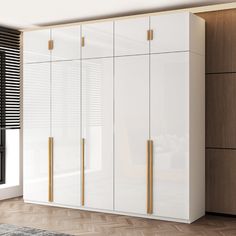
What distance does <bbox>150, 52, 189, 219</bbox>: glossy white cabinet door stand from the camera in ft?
16.4

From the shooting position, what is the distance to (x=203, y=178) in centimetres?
539

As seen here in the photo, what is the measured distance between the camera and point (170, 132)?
5.09 m

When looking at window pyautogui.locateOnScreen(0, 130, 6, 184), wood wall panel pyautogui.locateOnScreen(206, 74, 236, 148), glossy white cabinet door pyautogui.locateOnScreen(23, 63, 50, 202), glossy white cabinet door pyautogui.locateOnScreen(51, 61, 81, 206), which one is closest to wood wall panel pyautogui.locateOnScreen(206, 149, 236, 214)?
wood wall panel pyautogui.locateOnScreen(206, 74, 236, 148)

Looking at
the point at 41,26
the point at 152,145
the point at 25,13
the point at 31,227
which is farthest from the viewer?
the point at 41,26

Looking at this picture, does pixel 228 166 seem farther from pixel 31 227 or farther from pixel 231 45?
pixel 31 227

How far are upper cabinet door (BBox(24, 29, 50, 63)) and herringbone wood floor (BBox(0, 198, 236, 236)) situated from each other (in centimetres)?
204

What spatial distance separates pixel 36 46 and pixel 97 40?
0.98 metres

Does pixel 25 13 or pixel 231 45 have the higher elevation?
pixel 25 13

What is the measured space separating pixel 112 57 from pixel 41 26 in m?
1.57

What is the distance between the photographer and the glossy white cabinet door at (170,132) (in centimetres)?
501

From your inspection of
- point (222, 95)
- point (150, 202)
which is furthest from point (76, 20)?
point (150, 202)

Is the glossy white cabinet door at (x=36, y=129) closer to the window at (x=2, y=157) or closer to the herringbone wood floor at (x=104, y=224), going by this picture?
the herringbone wood floor at (x=104, y=224)

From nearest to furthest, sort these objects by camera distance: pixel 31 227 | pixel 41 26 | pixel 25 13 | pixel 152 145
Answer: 1. pixel 31 227
2. pixel 152 145
3. pixel 25 13
4. pixel 41 26

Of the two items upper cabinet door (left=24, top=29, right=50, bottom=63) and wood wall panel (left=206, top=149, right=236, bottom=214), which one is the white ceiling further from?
wood wall panel (left=206, top=149, right=236, bottom=214)
